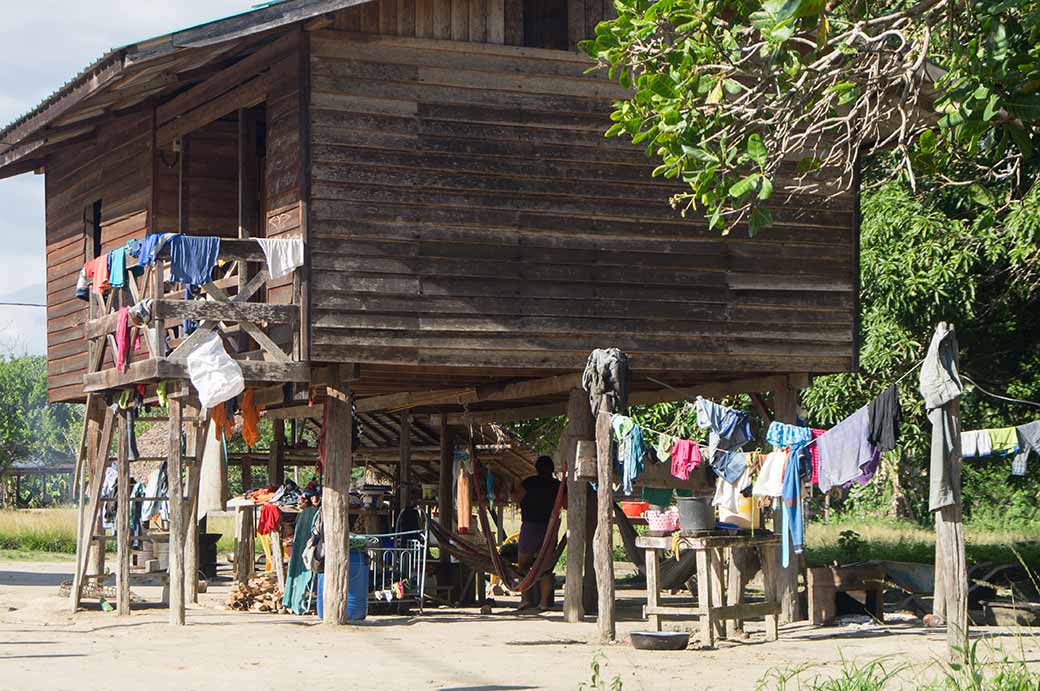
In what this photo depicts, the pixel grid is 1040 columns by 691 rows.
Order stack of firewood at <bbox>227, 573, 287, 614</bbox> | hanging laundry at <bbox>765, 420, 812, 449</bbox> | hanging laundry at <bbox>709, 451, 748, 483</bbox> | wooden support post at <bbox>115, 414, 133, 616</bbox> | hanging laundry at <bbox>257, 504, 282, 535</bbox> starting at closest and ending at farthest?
hanging laundry at <bbox>765, 420, 812, 449</bbox> < hanging laundry at <bbox>709, 451, 748, 483</bbox> < wooden support post at <bbox>115, 414, 133, 616</bbox> < stack of firewood at <bbox>227, 573, 287, 614</bbox> < hanging laundry at <bbox>257, 504, 282, 535</bbox>

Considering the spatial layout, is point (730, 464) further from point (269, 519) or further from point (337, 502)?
point (269, 519)

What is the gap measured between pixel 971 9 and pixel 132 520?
1337 cm

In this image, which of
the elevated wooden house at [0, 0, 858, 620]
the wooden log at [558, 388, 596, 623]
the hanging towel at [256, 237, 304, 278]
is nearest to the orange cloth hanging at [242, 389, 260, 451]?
the elevated wooden house at [0, 0, 858, 620]

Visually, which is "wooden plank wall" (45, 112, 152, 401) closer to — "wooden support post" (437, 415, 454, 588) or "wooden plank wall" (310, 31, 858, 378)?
"wooden plank wall" (310, 31, 858, 378)

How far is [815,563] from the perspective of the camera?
23.4 meters

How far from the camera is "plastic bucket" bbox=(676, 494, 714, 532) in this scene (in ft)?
44.0

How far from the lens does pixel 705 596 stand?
1346 centimetres

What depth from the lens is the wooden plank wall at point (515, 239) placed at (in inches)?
580

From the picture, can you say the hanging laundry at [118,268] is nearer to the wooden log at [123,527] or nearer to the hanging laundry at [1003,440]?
the wooden log at [123,527]

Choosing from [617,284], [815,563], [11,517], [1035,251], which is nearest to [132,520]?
[617,284]

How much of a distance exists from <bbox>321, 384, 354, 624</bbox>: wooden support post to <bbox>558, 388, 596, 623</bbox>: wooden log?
266 centimetres

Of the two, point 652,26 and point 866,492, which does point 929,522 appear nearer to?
point 866,492

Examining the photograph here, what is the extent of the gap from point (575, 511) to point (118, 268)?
233 inches

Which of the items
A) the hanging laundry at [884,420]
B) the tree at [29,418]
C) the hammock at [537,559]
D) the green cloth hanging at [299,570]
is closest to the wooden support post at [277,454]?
the hammock at [537,559]
